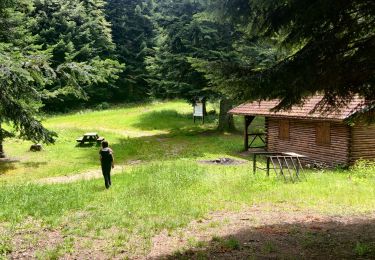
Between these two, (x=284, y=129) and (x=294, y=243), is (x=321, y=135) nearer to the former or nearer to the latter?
(x=284, y=129)

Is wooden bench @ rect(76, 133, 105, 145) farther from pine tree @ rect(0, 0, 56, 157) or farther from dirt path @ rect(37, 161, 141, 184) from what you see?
dirt path @ rect(37, 161, 141, 184)

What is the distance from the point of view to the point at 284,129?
2484cm

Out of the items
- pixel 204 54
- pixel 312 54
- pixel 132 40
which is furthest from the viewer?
pixel 132 40

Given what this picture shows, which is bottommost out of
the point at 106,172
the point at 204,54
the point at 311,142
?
the point at 106,172

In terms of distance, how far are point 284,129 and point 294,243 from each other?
15888 mm

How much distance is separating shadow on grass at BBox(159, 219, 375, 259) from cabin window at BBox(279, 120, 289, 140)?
13.6 m

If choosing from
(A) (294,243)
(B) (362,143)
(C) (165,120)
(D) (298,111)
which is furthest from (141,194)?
(C) (165,120)

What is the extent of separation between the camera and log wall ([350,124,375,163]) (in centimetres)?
2070

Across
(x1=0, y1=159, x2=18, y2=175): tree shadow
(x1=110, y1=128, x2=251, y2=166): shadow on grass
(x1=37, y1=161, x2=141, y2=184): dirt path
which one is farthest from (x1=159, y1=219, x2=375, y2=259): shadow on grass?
(x1=0, y1=159, x2=18, y2=175): tree shadow

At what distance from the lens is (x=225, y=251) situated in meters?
9.02

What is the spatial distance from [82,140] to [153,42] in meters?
28.6

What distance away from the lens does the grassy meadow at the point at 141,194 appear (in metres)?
10.8

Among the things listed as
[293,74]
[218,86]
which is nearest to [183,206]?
[218,86]

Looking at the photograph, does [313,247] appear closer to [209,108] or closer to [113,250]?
[113,250]
